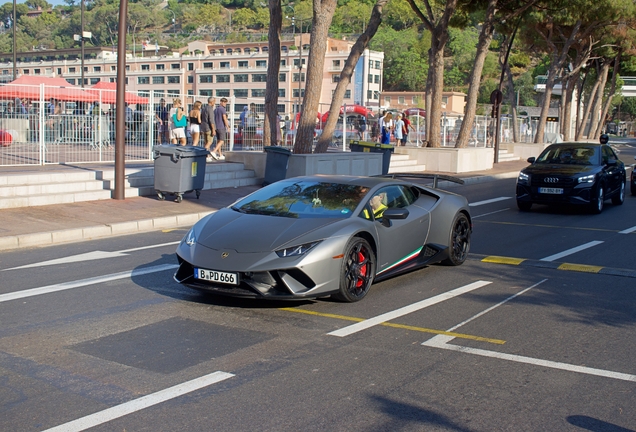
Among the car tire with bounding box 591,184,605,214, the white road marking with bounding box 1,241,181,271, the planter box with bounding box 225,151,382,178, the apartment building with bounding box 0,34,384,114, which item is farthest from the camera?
the apartment building with bounding box 0,34,384,114

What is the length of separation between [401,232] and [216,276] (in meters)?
2.38

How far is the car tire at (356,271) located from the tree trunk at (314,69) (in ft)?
46.1

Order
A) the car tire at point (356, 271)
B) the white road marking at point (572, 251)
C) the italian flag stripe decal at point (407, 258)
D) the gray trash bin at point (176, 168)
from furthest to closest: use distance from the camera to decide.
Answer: the gray trash bin at point (176, 168), the white road marking at point (572, 251), the italian flag stripe decal at point (407, 258), the car tire at point (356, 271)

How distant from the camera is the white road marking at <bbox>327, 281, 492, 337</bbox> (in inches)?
254

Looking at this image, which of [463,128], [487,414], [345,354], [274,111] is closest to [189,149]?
[274,111]

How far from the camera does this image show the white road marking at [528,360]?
5.38 m

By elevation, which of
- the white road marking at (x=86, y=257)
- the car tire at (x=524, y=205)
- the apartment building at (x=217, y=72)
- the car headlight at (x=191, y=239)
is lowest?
the white road marking at (x=86, y=257)

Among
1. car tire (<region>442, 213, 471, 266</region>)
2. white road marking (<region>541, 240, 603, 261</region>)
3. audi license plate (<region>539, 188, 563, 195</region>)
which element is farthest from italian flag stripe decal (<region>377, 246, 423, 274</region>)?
audi license plate (<region>539, 188, 563, 195</region>)

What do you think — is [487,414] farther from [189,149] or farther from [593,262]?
[189,149]

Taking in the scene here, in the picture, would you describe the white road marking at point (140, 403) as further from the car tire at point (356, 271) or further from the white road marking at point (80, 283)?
the white road marking at point (80, 283)

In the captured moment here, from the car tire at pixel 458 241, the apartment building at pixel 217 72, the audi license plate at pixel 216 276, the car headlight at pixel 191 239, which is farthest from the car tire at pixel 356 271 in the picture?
the apartment building at pixel 217 72

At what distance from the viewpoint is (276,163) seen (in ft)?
62.8

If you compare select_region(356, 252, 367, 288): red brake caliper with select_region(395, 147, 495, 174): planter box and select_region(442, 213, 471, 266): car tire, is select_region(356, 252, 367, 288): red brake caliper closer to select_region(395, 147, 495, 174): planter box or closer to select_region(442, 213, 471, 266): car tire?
select_region(442, 213, 471, 266): car tire

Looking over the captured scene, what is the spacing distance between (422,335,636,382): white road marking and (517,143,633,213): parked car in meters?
9.85
